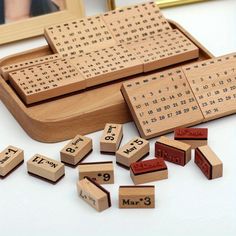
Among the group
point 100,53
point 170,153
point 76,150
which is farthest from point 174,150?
point 100,53

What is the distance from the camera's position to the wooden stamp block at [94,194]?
2.45 feet

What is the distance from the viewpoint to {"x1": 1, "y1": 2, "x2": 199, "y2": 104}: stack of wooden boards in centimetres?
91

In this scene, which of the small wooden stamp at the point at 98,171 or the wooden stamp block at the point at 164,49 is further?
the wooden stamp block at the point at 164,49

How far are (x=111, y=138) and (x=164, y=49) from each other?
19 cm

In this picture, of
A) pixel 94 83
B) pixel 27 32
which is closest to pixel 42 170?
pixel 94 83

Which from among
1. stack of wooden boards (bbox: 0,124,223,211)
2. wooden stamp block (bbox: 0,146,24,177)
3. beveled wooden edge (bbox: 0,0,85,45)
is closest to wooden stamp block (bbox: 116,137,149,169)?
stack of wooden boards (bbox: 0,124,223,211)

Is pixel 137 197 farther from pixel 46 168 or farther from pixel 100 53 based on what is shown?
pixel 100 53

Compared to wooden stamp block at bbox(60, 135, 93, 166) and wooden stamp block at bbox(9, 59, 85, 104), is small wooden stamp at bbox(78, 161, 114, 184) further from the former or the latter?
wooden stamp block at bbox(9, 59, 85, 104)

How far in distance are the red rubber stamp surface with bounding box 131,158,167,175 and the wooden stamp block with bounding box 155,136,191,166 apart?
0.08 feet

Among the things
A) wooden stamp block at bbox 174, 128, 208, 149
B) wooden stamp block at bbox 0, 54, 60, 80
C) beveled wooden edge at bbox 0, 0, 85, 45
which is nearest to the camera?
wooden stamp block at bbox 174, 128, 208, 149

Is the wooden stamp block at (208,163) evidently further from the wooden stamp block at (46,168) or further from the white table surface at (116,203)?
the wooden stamp block at (46,168)

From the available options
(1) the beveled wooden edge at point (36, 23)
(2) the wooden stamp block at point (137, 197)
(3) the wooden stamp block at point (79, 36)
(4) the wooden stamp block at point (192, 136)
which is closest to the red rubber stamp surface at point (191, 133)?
(4) the wooden stamp block at point (192, 136)

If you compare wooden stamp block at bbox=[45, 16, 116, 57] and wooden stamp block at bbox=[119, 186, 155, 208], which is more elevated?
wooden stamp block at bbox=[45, 16, 116, 57]

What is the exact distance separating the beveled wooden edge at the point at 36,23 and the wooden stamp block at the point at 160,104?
0.89 ft
